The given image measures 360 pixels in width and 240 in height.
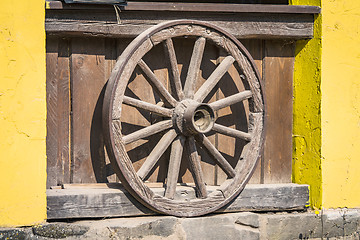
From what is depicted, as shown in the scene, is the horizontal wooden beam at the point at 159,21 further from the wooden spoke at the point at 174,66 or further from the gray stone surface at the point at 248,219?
the gray stone surface at the point at 248,219

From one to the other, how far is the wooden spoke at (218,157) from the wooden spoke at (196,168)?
0.07 m

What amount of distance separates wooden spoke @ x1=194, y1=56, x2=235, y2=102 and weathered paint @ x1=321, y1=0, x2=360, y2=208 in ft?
2.32

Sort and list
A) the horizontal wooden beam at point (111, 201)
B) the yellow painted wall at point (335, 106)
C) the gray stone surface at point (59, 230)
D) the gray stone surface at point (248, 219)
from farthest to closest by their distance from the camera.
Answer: the yellow painted wall at point (335, 106) < the gray stone surface at point (248, 219) < the horizontal wooden beam at point (111, 201) < the gray stone surface at point (59, 230)

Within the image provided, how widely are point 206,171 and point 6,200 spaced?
4.88ft

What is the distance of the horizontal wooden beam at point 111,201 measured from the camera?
346 cm

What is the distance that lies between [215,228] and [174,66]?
44.8 inches

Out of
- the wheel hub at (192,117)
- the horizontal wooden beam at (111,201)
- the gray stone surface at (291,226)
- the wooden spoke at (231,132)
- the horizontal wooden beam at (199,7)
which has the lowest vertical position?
the gray stone surface at (291,226)

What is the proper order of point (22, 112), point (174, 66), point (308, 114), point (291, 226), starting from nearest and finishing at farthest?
point (22, 112) < point (174, 66) < point (291, 226) < point (308, 114)

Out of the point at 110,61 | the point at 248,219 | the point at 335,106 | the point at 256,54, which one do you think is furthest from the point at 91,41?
the point at 335,106

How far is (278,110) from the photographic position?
4203mm

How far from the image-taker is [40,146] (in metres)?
3.29

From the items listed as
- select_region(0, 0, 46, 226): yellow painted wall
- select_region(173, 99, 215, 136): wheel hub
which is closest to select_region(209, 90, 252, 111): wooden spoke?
select_region(173, 99, 215, 136): wheel hub

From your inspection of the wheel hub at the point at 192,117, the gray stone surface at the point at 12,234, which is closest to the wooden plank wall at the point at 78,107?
the wheel hub at the point at 192,117

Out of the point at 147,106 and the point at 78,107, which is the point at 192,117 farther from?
the point at 78,107
